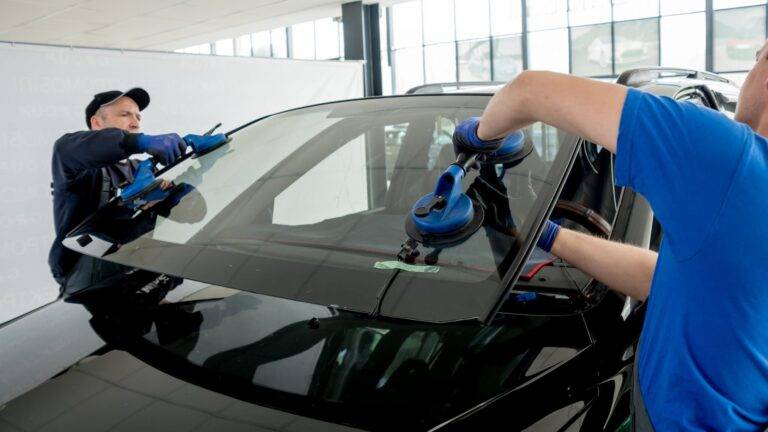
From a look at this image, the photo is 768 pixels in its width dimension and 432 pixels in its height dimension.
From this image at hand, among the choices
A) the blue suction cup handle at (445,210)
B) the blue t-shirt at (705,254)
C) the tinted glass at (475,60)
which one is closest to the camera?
the blue t-shirt at (705,254)

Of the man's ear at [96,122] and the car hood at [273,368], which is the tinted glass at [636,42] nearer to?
the man's ear at [96,122]

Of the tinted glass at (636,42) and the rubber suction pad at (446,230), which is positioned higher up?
the tinted glass at (636,42)

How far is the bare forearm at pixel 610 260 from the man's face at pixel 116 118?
2302mm

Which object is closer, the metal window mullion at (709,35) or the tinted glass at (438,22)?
the metal window mullion at (709,35)

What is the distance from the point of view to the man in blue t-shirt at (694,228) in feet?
2.49

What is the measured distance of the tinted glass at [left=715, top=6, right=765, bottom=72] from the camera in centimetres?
1098

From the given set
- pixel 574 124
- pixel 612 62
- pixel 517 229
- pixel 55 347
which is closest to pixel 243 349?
pixel 55 347

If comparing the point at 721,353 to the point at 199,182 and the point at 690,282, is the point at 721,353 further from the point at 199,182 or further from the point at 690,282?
the point at 199,182

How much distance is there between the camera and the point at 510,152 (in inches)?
49.7

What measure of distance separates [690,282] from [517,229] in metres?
0.36

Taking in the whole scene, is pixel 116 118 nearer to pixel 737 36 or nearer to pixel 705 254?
pixel 705 254

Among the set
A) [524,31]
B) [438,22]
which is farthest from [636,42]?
[438,22]

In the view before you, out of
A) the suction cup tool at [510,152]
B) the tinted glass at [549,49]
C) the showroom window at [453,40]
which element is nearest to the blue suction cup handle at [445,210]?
the suction cup tool at [510,152]

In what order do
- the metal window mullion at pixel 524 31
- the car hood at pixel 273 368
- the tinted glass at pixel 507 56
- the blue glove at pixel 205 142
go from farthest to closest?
the tinted glass at pixel 507 56
the metal window mullion at pixel 524 31
the blue glove at pixel 205 142
the car hood at pixel 273 368
